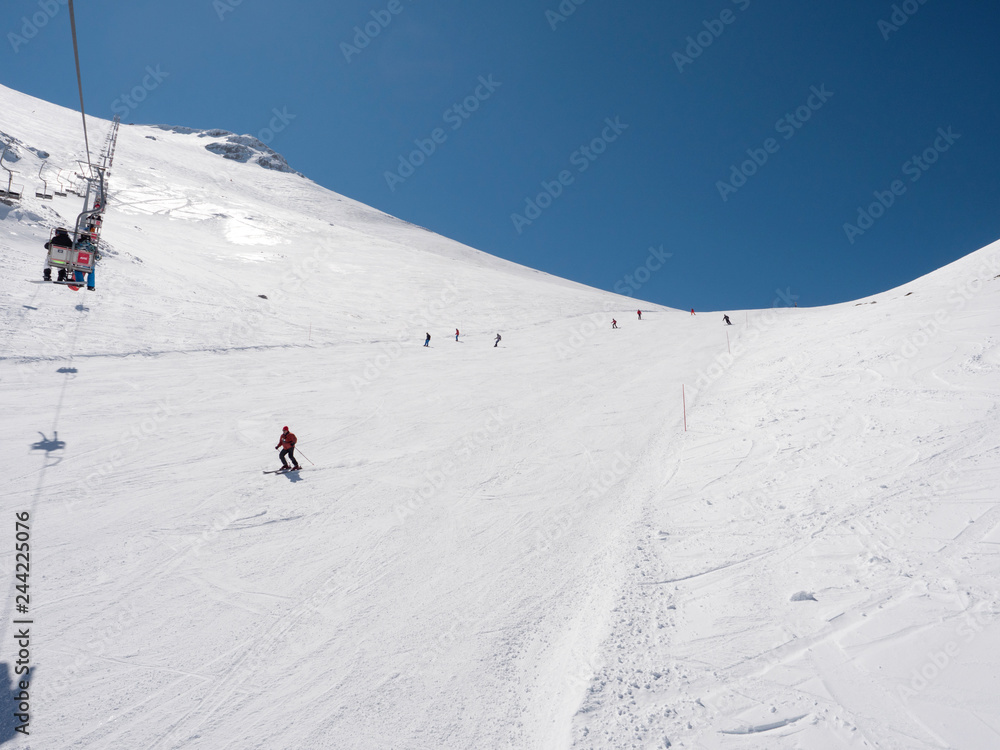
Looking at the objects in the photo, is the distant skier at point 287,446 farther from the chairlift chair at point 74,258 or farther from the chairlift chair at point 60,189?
the chairlift chair at point 60,189

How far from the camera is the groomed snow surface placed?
18.7ft

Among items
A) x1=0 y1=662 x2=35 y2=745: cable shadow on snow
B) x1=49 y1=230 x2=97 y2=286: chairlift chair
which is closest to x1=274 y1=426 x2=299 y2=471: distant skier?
x1=0 y1=662 x2=35 y2=745: cable shadow on snow

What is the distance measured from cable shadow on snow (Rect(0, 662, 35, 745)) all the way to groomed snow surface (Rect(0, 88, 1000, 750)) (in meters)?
0.07

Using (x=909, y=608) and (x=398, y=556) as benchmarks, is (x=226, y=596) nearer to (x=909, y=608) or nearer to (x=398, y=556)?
(x=398, y=556)

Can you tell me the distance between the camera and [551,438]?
48.2 feet

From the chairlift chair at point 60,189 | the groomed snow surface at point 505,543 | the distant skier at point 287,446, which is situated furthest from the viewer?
the chairlift chair at point 60,189

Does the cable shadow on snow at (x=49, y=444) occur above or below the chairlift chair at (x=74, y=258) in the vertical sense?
below

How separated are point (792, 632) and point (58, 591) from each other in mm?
10778

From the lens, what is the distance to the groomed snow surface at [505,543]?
5711 mm

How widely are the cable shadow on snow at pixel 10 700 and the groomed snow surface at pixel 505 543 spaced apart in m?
0.07

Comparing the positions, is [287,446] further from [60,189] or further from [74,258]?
[60,189]

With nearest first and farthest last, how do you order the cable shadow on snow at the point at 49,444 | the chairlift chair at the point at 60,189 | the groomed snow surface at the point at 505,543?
1. the groomed snow surface at the point at 505,543
2. the cable shadow on snow at the point at 49,444
3. the chairlift chair at the point at 60,189

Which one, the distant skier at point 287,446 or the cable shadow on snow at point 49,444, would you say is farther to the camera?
the distant skier at point 287,446

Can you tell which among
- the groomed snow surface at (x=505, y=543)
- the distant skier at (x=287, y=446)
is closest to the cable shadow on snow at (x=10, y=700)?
the groomed snow surface at (x=505, y=543)
